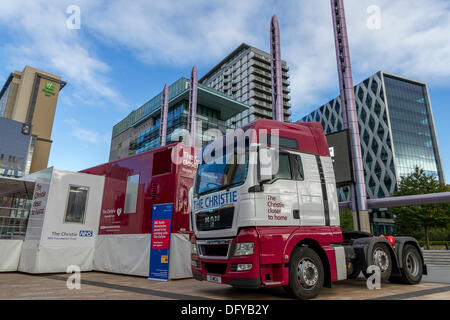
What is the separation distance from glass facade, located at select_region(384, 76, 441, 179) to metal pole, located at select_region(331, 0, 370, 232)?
176 ft

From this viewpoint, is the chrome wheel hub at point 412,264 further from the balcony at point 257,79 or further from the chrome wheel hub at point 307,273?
the balcony at point 257,79

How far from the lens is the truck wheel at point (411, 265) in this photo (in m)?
7.73

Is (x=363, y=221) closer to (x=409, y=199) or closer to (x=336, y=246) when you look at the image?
(x=409, y=199)

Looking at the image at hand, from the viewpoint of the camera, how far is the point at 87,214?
12.2 meters

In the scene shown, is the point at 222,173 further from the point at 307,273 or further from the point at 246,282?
the point at 307,273

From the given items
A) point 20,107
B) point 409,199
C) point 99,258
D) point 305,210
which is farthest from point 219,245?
point 20,107

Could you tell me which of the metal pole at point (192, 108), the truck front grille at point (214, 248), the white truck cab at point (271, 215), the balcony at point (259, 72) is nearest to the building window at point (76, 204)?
the white truck cab at point (271, 215)

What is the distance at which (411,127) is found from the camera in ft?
240

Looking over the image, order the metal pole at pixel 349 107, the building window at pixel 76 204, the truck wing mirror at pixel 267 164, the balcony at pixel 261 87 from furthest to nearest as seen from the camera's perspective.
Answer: the balcony at pixel 261 87, the metal pole at pixel 349 107, the building window at pixel 76 204, the truck wing mirror at pixel 267 164

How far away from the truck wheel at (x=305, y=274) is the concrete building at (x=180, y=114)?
1586 inches

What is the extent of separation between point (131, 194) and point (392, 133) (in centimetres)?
7278

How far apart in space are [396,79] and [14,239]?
84.4 metres

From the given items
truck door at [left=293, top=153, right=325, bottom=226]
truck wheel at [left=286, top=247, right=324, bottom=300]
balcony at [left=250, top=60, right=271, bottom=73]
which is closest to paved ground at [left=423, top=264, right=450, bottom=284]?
truck wheel at [left=286, top=247, right=324, bottom=300]

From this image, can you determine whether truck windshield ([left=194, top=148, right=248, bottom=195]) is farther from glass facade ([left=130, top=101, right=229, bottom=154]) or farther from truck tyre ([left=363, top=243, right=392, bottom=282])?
glass facade ([left=130, top=101, right=229, bottom=154])
